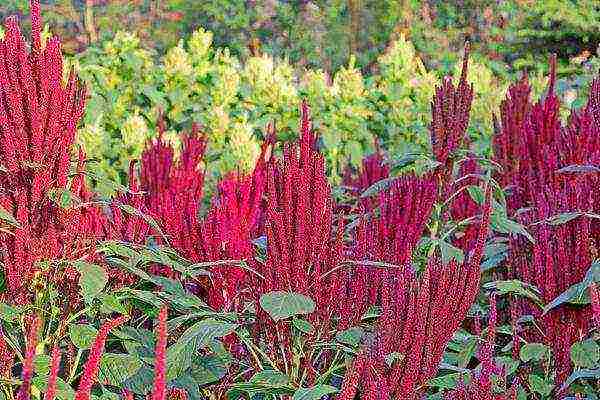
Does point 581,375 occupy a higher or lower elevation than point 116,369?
lower

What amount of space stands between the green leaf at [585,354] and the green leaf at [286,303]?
2.18 feet

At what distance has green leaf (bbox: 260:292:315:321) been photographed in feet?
5.48

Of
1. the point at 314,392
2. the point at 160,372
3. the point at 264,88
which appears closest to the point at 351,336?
the point at 314,392

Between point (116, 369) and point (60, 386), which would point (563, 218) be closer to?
point (116, 369)

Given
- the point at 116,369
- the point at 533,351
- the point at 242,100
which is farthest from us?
the point at 242,100

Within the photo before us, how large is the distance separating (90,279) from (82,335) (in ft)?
0.40

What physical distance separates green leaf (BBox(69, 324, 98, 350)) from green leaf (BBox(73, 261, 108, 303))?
9 cm

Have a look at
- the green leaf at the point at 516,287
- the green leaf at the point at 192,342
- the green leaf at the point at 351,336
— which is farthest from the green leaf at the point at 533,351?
the green leaf at the point at 192,342

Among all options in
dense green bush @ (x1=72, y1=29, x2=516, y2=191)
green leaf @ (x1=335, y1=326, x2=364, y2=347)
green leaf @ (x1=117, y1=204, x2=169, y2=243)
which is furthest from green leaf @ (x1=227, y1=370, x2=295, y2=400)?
dense green bush @ (x1=72, y1=29, x2=516, y2=191)

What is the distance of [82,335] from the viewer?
5.79 ft

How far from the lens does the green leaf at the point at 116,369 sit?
1724 millimetres

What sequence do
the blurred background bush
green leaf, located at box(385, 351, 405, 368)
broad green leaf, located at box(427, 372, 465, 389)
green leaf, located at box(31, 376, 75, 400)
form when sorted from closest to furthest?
green leaf, located at box(385, 351, 405, 368) < green leaf, located at box(31, 376, 75, 400) < broad green leaf, located at box(427, 372, 465, 389) < the blurred background bush

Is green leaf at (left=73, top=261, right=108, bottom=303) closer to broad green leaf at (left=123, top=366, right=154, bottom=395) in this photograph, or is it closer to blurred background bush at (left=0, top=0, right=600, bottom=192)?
broad green leaf at (left=123, top=366, right=154, bottom=395)

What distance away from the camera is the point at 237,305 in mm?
2109
